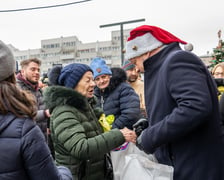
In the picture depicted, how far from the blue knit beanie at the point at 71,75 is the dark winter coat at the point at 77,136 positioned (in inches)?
6.3

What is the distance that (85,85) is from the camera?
2.02 metres

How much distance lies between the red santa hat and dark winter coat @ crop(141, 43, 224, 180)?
0.21 metres

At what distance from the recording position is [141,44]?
164 centimetres

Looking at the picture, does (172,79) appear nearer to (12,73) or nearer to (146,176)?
(12,73)

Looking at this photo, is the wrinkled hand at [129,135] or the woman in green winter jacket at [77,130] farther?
the wrinkled hand at [129,135]

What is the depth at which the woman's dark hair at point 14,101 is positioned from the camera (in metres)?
1.00

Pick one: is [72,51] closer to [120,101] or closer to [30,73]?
[30,73]

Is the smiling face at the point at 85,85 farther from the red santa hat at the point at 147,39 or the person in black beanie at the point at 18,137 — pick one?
the person in black beanie at the point at 18,137

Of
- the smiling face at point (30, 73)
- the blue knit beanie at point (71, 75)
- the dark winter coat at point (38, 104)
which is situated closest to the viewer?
the blue knit beanie at point (71, 75)

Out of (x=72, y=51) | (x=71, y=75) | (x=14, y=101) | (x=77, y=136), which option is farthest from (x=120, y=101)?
(x=72, y=51)

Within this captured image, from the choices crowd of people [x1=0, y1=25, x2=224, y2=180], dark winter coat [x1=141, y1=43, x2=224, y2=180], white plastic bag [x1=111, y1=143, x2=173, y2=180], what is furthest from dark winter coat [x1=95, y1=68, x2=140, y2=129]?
dark winter coat [x1=141, y1=43, x2=224, y2=180]

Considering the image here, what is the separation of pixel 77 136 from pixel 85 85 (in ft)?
1.90

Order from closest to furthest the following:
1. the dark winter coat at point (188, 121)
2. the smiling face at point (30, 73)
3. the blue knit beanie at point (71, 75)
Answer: the dark winter coat at point (188, 121), the blue knit beanie at point (71, 75), the smiling face at point (30, 73)

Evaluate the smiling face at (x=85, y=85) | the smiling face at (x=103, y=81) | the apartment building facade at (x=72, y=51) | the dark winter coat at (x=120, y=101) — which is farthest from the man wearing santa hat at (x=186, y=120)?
the apartment building facade at (x=72, y=51)
